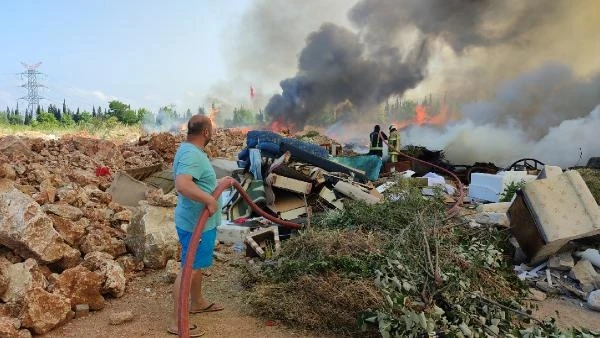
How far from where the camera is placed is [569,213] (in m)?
5.95

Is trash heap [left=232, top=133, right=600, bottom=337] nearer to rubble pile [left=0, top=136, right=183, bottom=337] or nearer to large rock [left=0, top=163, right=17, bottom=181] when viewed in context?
rubble pile [left=0, top=136, right=183, bottom=337]

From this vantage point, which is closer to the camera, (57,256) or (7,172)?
(57,256)

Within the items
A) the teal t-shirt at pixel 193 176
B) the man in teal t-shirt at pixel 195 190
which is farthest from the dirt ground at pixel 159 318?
the teal t-shirt at pixel 193 176

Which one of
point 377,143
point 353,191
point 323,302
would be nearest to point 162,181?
point 353,191

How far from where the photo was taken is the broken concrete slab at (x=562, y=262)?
19.5 feet

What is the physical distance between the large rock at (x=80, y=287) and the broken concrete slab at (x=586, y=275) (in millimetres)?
5386

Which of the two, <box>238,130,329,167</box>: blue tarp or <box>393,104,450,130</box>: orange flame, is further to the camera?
<box>393,104,450,130</box>: orange flame

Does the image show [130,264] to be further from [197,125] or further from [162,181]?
[162,181]

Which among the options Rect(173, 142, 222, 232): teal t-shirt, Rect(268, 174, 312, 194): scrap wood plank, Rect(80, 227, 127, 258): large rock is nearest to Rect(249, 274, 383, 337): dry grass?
Rect(173, 142, 222, 232): teal t-shirt

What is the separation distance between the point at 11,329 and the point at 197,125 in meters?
2.25

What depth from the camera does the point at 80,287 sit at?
4.66 meters

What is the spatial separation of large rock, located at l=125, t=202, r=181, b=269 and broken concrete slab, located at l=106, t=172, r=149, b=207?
287 centimetres

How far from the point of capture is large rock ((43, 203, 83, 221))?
239 inches

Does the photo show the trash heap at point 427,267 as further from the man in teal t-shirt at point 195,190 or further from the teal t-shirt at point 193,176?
the teal t-shirt at point 193,176
